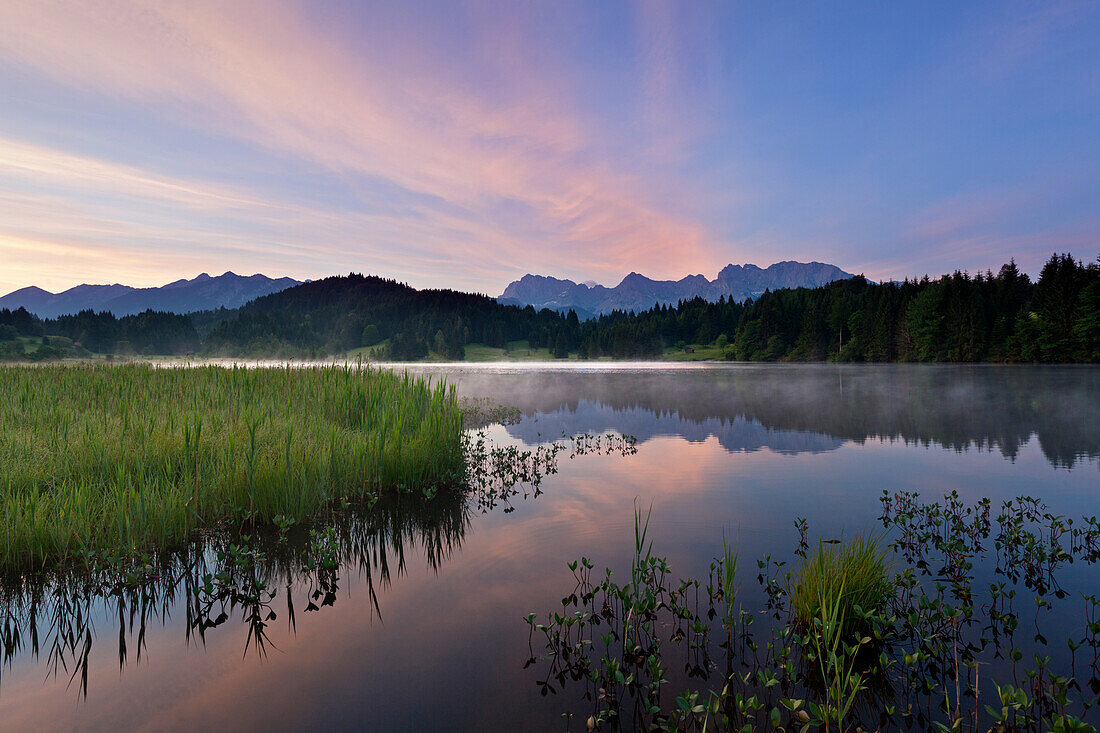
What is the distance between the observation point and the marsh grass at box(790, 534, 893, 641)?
6453mm

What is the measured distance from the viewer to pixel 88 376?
68.8ft

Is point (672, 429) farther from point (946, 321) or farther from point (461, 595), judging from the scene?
point (946, 321)

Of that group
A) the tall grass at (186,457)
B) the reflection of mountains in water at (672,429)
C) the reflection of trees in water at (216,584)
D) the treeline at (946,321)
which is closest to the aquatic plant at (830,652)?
the reflection of trees in water at (216,584)

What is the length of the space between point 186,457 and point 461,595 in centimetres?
730

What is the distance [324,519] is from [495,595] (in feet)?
18.3

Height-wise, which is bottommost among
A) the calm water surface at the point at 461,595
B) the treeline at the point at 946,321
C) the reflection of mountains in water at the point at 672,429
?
the reflection of mountains in water at the point at 672,429

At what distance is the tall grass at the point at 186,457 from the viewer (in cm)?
833

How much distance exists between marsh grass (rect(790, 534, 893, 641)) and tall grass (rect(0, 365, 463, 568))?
401 inches

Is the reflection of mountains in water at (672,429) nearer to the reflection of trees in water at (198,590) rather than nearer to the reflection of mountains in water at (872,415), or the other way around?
the reflection of mountains in water at (872,415)

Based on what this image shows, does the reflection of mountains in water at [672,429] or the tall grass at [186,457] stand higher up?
the tall grass at [186,457]

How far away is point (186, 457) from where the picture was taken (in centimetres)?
1046

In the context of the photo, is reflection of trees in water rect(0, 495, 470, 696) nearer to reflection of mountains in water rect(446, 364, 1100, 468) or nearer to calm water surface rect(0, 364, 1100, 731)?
calm water surface rect(0, 364, 1100, 731)

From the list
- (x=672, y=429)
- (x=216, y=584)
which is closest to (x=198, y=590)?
(x=216, y=584)

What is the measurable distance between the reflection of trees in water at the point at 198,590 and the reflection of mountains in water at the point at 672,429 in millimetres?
14469
